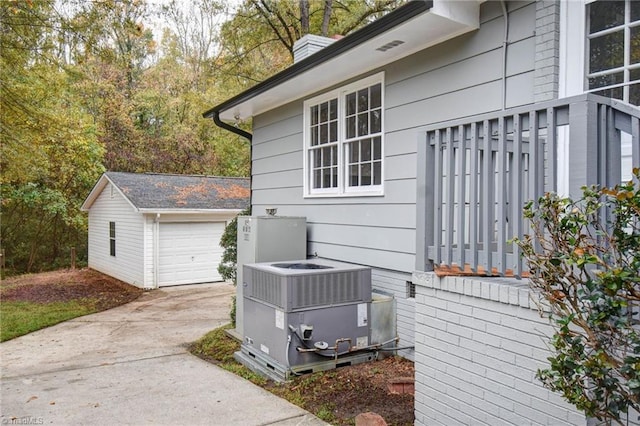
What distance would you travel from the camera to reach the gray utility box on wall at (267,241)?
248 inches

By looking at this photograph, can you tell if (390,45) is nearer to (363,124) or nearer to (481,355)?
(363,124)

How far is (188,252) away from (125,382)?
8.85m

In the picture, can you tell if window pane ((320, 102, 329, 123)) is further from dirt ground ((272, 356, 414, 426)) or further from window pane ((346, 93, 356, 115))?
dirt ground ((272, 356, 414, 426))

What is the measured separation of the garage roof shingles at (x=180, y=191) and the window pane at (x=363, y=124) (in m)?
8.52

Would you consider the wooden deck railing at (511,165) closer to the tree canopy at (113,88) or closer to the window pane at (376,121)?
the window pane at (376,121)

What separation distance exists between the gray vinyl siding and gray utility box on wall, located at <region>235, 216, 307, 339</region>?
0.32m

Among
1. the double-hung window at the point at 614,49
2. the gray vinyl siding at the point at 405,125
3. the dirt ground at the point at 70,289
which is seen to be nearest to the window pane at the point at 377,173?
the gray vinyl siding at the point at 405,125

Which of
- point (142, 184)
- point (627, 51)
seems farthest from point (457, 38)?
point (142, 184)

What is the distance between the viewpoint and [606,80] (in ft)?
11.9

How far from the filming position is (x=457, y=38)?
476cm

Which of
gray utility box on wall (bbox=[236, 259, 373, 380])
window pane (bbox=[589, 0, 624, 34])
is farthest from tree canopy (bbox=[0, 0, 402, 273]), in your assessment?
window pane (bbox=[589, 0, 624, 34])

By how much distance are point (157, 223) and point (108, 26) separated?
5.32 metres

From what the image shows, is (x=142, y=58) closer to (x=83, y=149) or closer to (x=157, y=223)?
(x=83, y=149)

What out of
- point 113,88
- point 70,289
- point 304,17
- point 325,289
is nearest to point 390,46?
point 325,289
